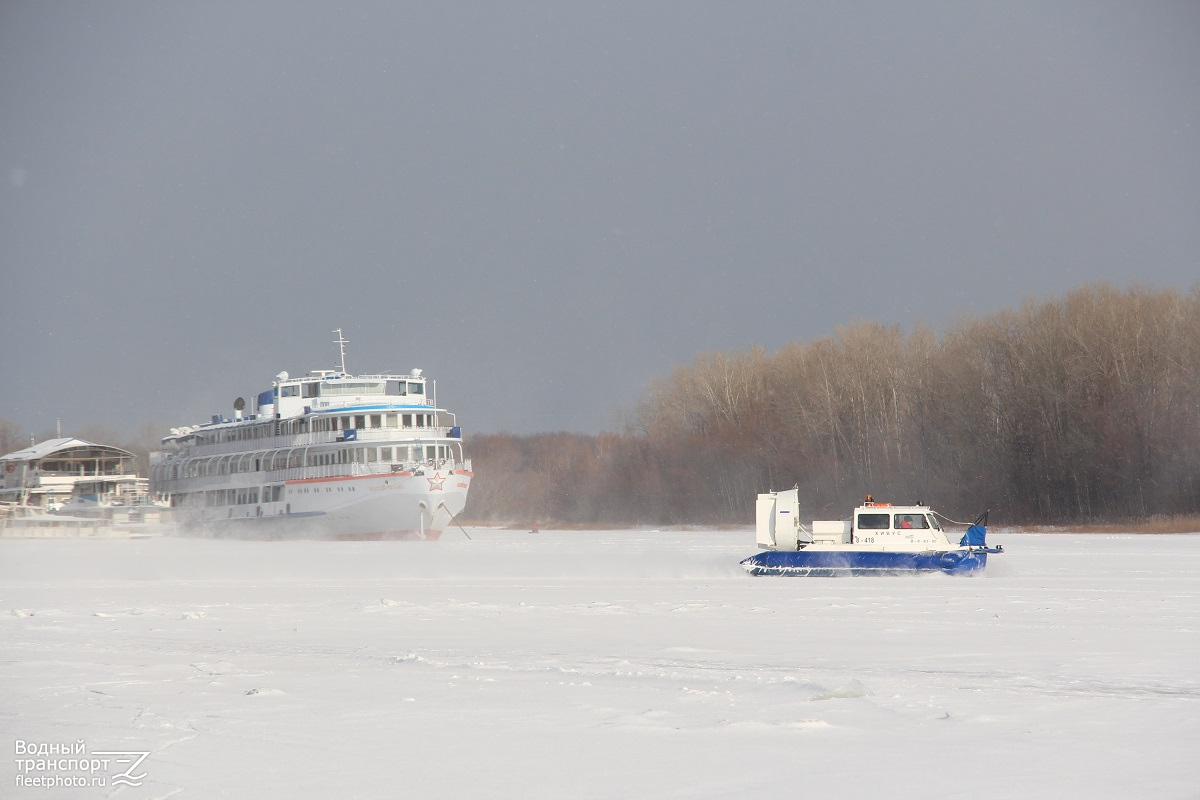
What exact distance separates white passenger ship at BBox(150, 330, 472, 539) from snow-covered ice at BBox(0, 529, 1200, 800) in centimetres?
3422

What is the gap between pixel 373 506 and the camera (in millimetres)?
57156

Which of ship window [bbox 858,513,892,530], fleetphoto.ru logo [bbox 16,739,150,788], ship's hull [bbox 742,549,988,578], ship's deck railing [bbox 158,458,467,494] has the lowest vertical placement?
ship's hull [bbox 742,549,988,578]

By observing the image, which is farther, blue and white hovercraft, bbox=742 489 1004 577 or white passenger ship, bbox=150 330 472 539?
white passenger ship, bbox=150 330 472 539

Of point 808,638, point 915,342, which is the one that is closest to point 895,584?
point 808,638

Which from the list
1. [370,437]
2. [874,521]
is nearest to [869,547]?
[874,521]

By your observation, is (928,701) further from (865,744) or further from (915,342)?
(915,342)

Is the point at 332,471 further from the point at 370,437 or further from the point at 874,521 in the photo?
the point at 874,521

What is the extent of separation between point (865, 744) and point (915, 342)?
65.5 metres

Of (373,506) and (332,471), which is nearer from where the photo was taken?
(373,506)

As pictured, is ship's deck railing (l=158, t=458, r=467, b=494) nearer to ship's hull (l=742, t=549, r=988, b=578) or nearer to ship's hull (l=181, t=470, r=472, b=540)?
ship's hull (l=181, t=470, r=472, b=540)

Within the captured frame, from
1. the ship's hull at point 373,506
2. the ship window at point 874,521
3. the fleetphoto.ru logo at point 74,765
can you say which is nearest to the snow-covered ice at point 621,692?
the fleetphoto.ru logo at point 74,765

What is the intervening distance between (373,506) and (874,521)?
3466cm

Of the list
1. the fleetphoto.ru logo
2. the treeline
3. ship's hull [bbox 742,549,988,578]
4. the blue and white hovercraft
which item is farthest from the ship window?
the treeline

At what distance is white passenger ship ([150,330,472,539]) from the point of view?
188ft
